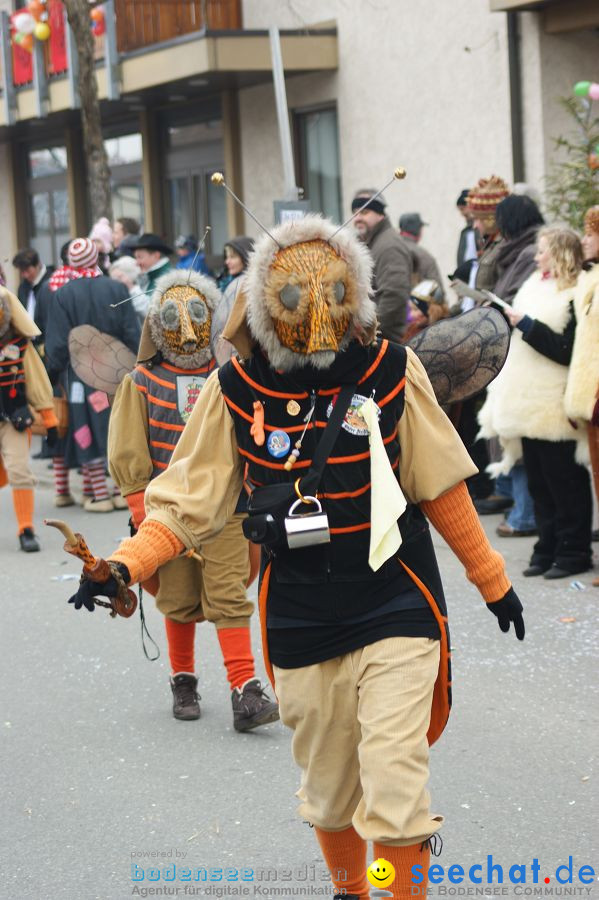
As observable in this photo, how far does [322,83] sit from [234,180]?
2.36 metres

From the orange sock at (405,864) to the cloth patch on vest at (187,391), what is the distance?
277cm

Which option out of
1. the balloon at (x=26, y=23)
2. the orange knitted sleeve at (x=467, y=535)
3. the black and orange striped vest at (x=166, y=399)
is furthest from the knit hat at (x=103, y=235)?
the orange knitted sleeve at (x=467, y=535)

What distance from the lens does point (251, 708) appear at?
545 centimetres

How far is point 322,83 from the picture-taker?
16.8 meters

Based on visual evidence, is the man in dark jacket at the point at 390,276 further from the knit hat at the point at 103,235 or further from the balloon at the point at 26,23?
the balloon at the point at 26,23

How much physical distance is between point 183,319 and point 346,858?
275 centimetres

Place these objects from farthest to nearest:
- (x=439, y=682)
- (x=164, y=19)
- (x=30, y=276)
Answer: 1. (x=164, y=19)
2. (x=30, y=276)
3. (x=439, y=682)

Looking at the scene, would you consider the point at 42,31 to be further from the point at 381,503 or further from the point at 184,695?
the point at 381,503

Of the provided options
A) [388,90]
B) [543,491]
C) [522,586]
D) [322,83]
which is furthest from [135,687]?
[322,83]

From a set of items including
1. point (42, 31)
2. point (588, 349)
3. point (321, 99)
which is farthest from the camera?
point (42, 31)

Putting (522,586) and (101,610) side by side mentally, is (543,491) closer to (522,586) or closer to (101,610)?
(522,586)

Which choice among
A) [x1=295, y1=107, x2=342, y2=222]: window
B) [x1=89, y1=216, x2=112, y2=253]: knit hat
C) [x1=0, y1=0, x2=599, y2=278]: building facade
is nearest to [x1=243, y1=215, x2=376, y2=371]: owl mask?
[x1=0, y1=0, x2=599, y2=278]: building facade

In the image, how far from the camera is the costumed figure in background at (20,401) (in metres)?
9.09

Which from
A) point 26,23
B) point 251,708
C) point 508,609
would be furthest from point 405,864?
point 26,23
